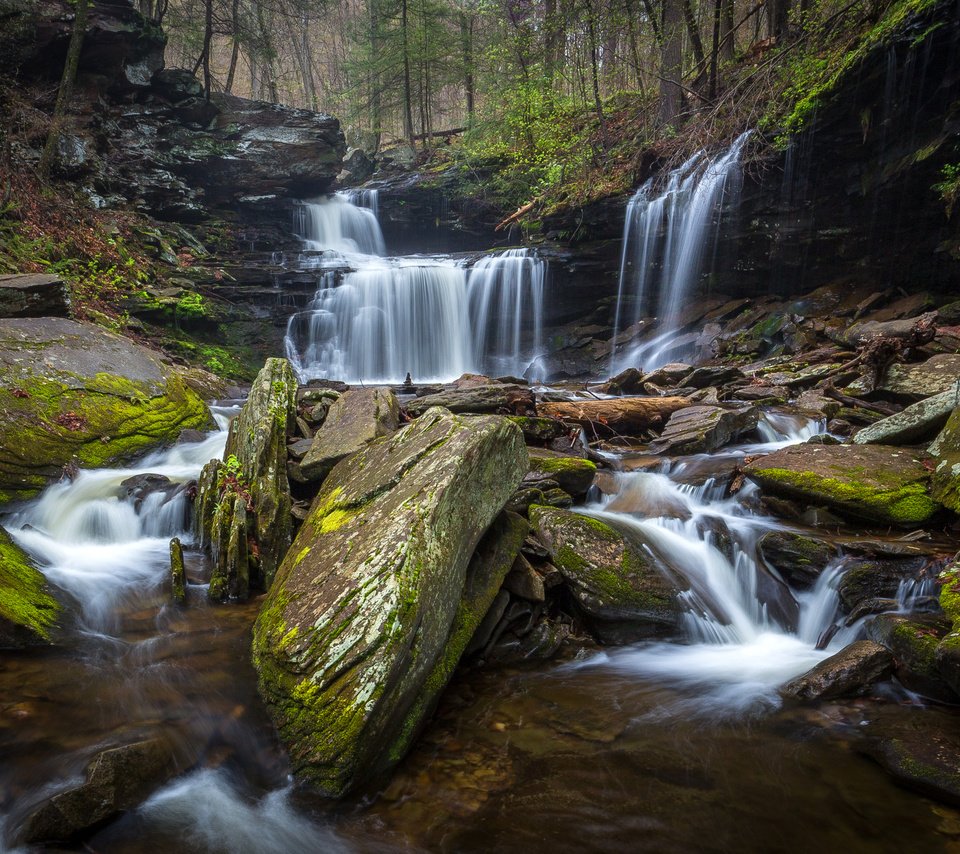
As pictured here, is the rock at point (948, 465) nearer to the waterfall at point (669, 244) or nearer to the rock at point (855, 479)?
the rock at point (855, 479)

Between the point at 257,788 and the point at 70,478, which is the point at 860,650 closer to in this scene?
the point at 257,788

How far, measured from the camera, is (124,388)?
678cm

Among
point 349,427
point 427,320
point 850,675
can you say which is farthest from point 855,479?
point 427,320

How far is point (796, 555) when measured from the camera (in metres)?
4.44

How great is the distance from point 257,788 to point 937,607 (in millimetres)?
4243

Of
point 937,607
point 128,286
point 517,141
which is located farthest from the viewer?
point 517,141

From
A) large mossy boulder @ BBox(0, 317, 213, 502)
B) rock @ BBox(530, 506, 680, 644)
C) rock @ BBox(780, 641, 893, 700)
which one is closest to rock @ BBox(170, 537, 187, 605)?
large mossy boulder @ BBox(0, 317, 213, 502)

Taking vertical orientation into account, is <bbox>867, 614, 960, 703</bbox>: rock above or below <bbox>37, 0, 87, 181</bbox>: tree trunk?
below

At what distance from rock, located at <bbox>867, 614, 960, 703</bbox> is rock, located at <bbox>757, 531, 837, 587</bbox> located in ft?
2.63

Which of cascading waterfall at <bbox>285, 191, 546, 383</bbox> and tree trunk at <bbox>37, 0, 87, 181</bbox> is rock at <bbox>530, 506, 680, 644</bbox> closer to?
cascading waterfall at <bbox>285, 191, 546, 383</bbox>

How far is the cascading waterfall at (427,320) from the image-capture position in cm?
1512

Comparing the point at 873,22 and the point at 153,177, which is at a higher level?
the point at 873,22

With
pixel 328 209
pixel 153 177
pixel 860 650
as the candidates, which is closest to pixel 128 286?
pixel 153 177

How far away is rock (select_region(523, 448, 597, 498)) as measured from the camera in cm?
566
